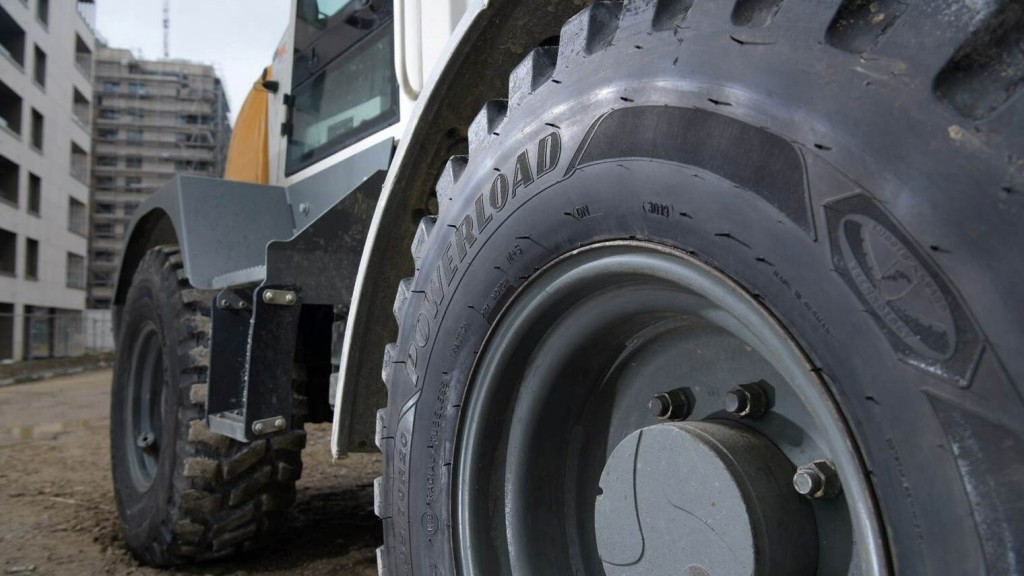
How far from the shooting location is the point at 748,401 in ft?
4.21

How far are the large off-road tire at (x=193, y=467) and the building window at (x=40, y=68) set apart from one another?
36185mm

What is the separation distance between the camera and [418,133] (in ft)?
6.60

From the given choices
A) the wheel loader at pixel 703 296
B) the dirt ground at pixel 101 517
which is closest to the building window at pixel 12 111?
the dirt ground at pixel 101 517

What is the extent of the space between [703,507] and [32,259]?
1517 inches

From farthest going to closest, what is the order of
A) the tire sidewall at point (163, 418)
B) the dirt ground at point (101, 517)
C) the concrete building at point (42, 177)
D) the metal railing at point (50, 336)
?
the concrete building at point (42, 177)
the metal railing at point (50, 336)
the dirt ground at point (101, 517)
the tire sidewall at point (163, 418)

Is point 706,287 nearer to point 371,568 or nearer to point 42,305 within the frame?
point 371,568

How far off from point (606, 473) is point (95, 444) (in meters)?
8.62

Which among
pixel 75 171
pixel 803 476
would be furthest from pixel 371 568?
pixel 75 171

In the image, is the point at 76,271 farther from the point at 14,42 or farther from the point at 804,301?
the point at 804,301

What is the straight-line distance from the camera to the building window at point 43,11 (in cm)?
3381

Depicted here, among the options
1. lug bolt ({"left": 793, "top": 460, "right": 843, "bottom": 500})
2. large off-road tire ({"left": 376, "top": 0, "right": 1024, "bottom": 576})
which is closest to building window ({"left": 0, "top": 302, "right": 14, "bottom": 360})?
large off-road tire ({"left": 376, "top": 0, "right": 1024, "bottom": 576})

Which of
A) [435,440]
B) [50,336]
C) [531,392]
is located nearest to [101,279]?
[50,336]

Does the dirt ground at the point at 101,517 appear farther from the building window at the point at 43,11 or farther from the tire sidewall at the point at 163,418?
the building window at the point at 43,11

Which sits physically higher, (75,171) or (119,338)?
(75,171)
